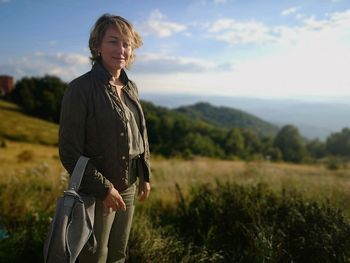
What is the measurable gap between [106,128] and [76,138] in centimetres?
20

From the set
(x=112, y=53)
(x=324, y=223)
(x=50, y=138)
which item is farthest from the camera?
(x=50, y=138)

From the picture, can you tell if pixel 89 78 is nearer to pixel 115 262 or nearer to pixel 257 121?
pixel 115 262

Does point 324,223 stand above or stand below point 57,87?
below

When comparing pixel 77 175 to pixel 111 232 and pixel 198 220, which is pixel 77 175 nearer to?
pixel 111 232

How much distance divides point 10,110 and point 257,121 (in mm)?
116590

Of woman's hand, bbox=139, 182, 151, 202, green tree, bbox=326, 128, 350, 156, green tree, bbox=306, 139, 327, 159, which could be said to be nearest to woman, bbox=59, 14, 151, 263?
woman's hand, bbox=139, 182, 151, 202

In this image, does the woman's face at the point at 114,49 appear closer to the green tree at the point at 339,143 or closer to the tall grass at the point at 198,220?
the tall grass at the point at 198,220

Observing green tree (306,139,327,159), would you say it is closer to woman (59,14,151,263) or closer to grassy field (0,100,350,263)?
grassy field (0,100,350,263)

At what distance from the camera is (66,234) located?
2014 millimetres

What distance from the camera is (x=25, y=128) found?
6028 cm

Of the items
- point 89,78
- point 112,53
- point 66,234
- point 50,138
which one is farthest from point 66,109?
point 50,138

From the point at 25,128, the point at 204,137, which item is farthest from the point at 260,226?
the point at 25,128

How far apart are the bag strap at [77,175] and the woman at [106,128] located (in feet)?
0.11

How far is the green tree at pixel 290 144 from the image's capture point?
57.8 m
